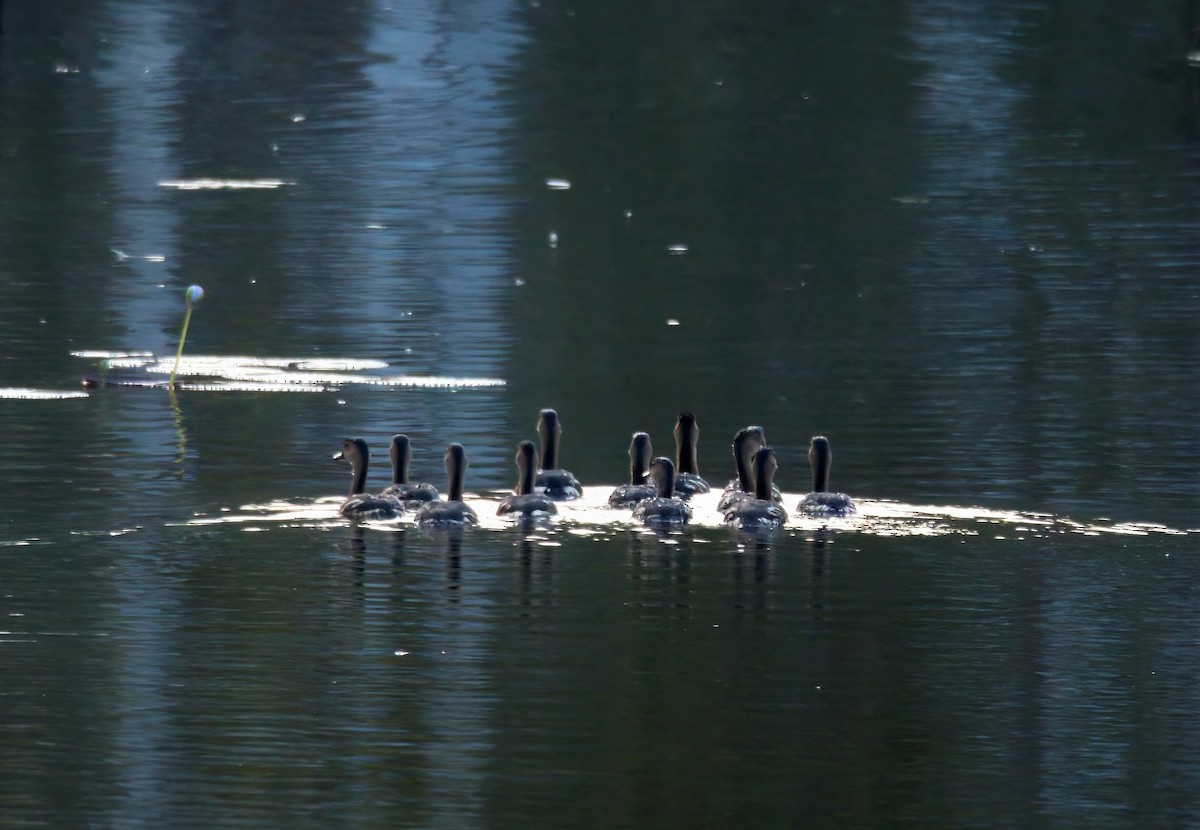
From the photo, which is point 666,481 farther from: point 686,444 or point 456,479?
point 686,444

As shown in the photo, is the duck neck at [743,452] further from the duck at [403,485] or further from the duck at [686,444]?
the duck at [403,485]

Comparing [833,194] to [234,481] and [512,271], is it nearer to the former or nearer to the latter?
[512,271]

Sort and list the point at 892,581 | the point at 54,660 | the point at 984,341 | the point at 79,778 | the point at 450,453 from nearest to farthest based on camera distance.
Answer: the point at 79,778 < the point at 54,660 < the point at 892,581 < the point at 450,453 < the point at 984,341

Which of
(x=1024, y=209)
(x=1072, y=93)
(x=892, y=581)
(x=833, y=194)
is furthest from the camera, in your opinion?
(x=1072, y=93)

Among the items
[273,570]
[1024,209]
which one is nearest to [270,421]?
[273,570]

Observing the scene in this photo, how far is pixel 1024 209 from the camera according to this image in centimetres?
3481

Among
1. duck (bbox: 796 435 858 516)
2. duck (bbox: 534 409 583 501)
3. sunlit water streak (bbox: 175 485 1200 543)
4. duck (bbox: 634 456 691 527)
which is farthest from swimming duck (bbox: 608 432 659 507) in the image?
duck (bbox: 796 435 858 516)

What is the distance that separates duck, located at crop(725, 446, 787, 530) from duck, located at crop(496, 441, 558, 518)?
1303 millimetres

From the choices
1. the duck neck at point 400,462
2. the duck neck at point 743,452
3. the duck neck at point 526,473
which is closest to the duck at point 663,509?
the duck neck at point 526,473

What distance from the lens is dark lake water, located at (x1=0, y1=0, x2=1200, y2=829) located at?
11836 mm

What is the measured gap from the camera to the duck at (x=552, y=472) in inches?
719

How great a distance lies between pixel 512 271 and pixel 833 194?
8.46 meters

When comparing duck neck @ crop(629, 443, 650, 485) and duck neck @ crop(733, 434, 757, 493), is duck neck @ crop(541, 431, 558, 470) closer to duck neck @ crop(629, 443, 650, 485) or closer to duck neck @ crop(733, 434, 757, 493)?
duck neck @ crop(629, 443, 650, 485)

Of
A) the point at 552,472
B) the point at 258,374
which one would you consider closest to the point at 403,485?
the point at 552,472
